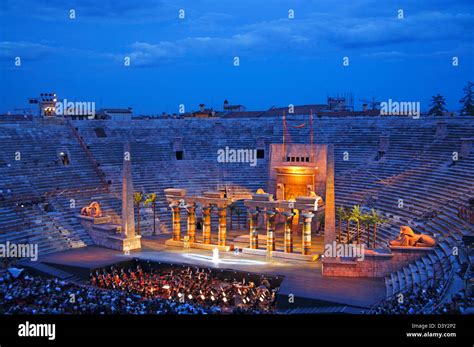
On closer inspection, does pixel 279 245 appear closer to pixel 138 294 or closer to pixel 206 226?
pixel 206 226

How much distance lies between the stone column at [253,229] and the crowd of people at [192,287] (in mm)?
4866

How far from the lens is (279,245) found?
3294 centimetres

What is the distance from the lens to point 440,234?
26109 millimetres

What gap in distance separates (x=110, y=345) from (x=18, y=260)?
2123 cm

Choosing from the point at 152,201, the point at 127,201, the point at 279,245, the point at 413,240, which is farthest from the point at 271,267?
the point at 152,201

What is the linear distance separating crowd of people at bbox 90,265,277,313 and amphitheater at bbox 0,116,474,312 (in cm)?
556

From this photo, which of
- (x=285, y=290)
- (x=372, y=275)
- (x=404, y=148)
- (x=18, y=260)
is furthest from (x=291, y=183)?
(x=18, y=260)

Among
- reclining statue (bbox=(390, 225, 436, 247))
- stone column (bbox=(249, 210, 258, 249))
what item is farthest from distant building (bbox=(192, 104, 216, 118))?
reclining statue (bbox=(390, 225, 436, 247))

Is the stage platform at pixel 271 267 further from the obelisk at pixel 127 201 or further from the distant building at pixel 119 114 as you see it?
the distant building at pixel 119 114

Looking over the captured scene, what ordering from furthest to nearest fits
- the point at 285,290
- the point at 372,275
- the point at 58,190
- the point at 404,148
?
the point at 404,148
the point at 58,190
the point at 372,275
the point at 285,290

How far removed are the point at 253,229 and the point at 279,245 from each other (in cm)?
245

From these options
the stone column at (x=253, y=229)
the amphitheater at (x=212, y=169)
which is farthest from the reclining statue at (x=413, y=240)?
the stone column at (x=253, y=229)

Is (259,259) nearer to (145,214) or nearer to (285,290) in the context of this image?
(285,290)

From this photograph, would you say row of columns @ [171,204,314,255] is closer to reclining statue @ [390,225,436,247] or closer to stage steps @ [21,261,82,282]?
reclining statue @ [390,225,436,247]
